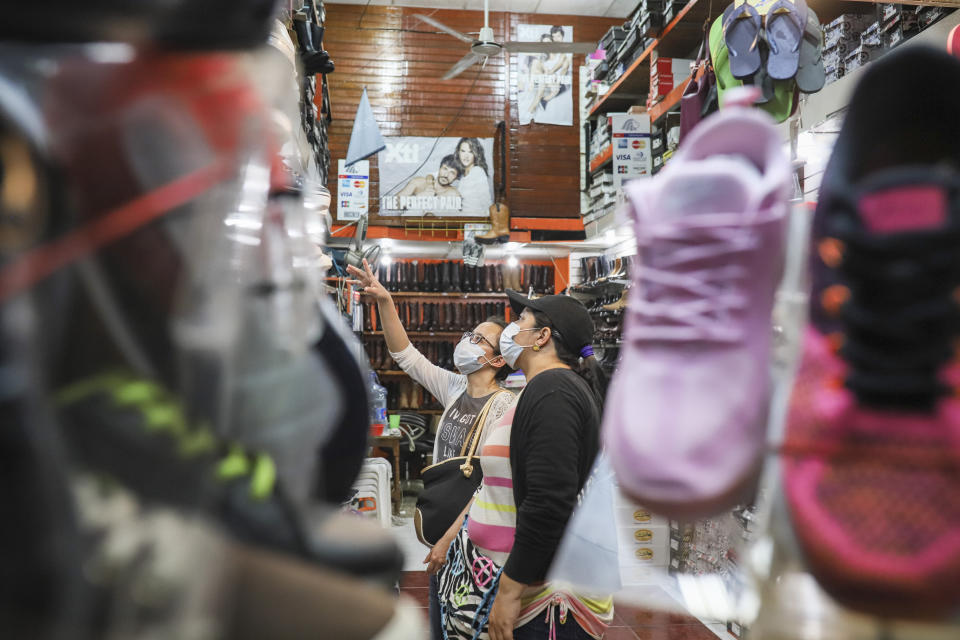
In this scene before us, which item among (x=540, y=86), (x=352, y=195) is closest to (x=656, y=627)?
(x=352, y=195)

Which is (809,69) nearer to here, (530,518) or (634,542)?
(530,518)

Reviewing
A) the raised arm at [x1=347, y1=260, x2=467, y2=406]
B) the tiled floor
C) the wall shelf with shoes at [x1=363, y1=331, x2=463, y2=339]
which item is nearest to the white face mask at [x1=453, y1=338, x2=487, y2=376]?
the raised arm at [x1=347, y1=260, x2=467, y2=406]

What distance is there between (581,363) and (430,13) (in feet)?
25.1

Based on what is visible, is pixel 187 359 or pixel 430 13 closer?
pixel 187 359

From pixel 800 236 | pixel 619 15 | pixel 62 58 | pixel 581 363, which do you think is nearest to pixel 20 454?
pixel 62 58

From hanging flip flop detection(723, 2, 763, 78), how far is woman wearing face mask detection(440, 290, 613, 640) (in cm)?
110

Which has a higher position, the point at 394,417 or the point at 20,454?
the point at 20,454

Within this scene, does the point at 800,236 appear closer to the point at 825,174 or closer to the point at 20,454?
the point at 825,174

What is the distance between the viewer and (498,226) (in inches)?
310

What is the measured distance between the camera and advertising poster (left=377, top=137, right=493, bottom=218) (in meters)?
8.29

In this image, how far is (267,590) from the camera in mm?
369

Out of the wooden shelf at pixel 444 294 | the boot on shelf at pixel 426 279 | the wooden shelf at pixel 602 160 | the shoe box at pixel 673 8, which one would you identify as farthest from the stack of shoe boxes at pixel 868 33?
the boot on shelf at pixel 426 279

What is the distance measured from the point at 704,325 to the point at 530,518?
1.44 meters

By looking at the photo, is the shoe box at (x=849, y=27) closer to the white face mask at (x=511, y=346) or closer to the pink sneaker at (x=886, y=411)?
the white face mask at (x=511, y=346)
